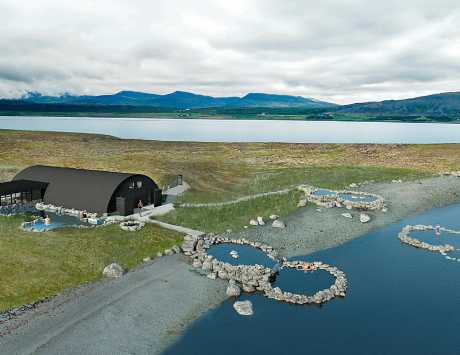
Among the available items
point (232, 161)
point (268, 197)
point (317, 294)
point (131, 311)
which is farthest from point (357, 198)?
point (232, 161)

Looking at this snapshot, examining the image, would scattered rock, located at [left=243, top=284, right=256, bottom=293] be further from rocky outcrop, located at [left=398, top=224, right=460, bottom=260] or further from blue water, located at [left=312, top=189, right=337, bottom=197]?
blue water, located at [left=312, top=189, right=337, bottom=197]

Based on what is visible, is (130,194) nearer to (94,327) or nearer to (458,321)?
(94,327)

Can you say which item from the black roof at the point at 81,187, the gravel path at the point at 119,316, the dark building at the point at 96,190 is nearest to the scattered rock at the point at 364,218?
the gravel path at the point at 119,316

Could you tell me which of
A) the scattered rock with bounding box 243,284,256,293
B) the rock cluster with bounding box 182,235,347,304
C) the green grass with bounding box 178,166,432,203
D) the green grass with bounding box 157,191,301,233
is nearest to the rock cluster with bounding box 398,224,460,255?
the rock cluster with bounding box 182,235,347,304

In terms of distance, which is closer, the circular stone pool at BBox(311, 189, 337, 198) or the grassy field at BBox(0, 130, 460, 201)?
the circular stone pool at BBox(311, 189, 337, 198)

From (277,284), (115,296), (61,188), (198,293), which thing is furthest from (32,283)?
(61,188)

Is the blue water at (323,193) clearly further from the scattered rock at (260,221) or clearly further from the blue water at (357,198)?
the scattered rock at (260,221)
